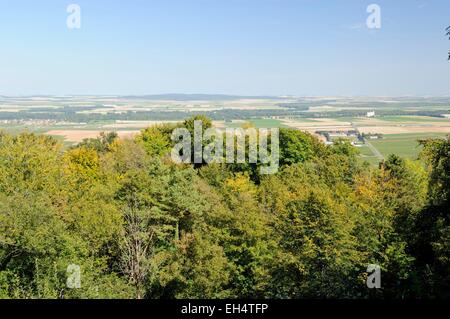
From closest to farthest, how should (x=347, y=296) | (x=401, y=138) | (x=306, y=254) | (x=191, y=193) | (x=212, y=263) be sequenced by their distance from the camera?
(x=347, y=296), (x=306, y=254), (x=212, y=263), (x=191, y=193), (x=401, y=138)

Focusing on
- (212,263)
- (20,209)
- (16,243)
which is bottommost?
(212,263)

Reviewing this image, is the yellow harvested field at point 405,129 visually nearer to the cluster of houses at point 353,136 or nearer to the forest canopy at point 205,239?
the cluster of houses at point 353,136

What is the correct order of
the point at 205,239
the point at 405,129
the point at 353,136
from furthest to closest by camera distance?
the point at 405,129
the point at 353,136
the point at 205,239

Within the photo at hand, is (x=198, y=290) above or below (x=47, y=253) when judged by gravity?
below

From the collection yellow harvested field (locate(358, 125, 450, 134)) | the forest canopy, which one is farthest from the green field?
the forest canopy

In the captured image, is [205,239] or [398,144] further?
[398,144]

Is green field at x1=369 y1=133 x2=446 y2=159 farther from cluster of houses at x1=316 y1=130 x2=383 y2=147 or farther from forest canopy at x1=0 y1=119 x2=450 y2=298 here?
forest canopy at x1=0 y1=119 x2=450 y2=298

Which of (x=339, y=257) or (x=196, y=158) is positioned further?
(x=196, y=158)

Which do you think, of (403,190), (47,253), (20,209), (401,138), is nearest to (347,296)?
(47,253)

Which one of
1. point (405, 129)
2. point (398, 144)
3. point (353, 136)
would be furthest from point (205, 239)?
point (405, 129)

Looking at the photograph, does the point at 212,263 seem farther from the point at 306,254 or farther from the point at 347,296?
the point at 347,296

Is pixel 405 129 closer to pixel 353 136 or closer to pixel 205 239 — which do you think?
pixel 353 136
